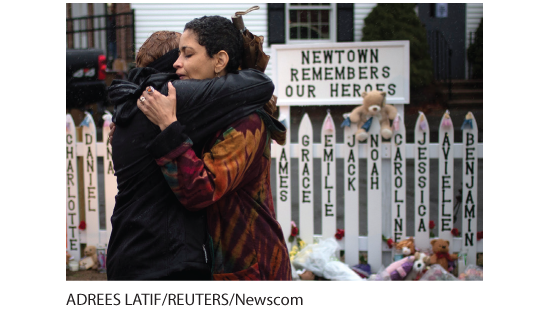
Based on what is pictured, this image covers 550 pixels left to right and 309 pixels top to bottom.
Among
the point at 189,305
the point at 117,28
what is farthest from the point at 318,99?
the point at 117,28

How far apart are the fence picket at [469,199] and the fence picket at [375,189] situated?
0.69 meters

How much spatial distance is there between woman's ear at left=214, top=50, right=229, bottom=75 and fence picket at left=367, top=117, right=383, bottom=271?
2.74m

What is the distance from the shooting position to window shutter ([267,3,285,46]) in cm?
1159

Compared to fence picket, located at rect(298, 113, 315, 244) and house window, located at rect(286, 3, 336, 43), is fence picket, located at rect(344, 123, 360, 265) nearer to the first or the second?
fence picket, located at rect(298, 113, 315, 244)

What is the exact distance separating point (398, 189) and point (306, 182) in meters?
0.78

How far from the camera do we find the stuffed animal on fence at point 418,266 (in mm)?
4031

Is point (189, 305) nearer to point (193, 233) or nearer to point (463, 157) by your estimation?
point (193, 233)

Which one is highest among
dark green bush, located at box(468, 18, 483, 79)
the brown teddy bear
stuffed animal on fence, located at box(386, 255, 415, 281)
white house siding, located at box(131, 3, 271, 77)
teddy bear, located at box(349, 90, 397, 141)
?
white house siding, located at box(131, 3, 271, 77)

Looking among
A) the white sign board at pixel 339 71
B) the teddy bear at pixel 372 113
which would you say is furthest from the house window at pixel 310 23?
the teddy bear at pixel 372 113

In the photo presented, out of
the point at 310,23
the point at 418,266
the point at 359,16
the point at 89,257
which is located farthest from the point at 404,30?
the point at 89,257

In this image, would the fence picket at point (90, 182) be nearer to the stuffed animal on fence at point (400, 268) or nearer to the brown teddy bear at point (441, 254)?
the stuffed animal on fence at point (400, 268)

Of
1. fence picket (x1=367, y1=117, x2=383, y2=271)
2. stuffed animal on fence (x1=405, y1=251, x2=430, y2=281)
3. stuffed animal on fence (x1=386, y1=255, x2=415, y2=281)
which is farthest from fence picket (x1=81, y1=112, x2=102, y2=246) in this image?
stuffed animal on fence (x1=405, y1=251, x2=430, y2=281)

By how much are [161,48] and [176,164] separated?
1.62 feet

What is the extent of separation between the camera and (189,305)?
223 cm
